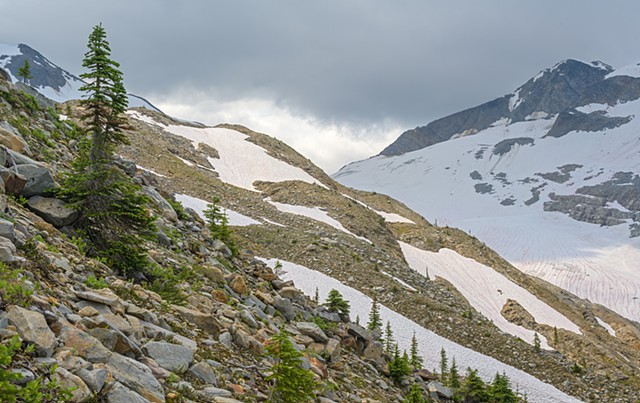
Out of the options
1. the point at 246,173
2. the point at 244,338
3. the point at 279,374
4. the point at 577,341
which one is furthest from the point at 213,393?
the point at 246,173

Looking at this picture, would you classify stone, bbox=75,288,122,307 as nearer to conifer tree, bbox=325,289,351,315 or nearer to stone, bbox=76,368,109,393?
stone, bbox=76,368,109,393

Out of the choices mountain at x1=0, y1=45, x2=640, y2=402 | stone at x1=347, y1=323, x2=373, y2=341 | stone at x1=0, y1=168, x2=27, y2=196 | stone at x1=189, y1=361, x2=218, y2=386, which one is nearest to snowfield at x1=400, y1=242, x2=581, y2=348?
mountain at x1=0, y1=45, x2=640, y2=402

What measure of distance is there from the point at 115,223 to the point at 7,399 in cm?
655

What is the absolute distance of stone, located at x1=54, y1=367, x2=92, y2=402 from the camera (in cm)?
469

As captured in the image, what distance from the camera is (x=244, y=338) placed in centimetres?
929

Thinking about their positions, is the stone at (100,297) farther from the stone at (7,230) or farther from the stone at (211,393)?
the stone at (211,393)

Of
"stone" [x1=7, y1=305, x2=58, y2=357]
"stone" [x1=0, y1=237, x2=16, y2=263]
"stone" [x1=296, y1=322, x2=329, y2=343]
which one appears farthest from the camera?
"stone" [x1=296, y1=322, x2=329, y2=343]

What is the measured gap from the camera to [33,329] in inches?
199

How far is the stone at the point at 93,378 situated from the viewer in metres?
4.96

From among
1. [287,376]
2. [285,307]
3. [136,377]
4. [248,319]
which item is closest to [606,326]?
[285,307]

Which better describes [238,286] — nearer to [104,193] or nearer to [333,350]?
[333,350]

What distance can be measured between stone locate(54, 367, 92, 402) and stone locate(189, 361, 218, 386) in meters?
2.23

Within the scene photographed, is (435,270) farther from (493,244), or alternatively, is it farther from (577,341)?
(493,244)

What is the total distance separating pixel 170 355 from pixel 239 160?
59086 millimetres
